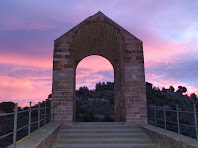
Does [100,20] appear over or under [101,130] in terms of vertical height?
over

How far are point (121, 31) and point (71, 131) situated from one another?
4.74 metres

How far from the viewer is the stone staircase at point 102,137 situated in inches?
213

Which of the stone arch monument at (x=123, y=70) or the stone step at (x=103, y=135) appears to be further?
the stone arch monument at (x=123, y=70)

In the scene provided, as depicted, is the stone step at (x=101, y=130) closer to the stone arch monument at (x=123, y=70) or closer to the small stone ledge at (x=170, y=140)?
the small stone ledge at (x=170, y=140)

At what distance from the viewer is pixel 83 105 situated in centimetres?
2464

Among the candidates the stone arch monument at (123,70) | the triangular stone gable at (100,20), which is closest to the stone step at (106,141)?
the stone arch monument at (123,70)

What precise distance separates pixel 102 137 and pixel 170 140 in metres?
2.39

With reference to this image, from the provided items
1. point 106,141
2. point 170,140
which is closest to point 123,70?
point 106,141

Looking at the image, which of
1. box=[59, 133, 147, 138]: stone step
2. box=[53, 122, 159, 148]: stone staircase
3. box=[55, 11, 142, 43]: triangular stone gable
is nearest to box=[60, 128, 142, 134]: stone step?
box=[53, 122, 159, 148]: stone staircase

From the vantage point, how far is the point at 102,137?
6141 millimetres

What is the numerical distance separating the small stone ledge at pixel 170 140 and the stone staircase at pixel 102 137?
23 cm

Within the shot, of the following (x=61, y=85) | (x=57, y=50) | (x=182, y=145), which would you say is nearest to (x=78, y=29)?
(x=57, y=50)

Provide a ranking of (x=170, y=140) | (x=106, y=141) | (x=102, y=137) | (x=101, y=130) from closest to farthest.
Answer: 1. (x=170, y=140)
2. (x=106, y=141)
3. (x=102, y=137)
4. (x=101, y=130)

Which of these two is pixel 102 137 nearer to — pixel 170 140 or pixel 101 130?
pixel 101 130
